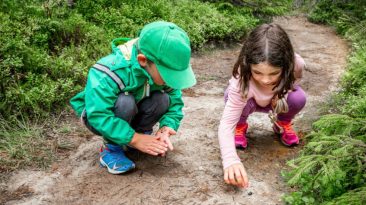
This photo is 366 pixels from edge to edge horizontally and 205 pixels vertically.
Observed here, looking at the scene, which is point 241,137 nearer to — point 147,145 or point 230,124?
point 230,124

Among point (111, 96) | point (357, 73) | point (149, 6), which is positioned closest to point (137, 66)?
point (111, 96)

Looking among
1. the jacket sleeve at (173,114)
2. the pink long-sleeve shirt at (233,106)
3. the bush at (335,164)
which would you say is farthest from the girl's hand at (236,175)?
the jacket sleeve at (173,114)

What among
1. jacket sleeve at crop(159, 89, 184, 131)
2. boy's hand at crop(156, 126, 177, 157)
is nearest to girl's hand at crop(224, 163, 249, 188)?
boy's hand at crop(156, 126, 177, 157)

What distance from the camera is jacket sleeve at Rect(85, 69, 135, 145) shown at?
264 centimetres

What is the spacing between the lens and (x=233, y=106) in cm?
302

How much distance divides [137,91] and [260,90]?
3.27 feet

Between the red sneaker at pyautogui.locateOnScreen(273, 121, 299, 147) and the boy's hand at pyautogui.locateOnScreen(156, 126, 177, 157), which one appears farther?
the red sneaker at pyautogui.locateOnScreen(273, 121, 299, 147)

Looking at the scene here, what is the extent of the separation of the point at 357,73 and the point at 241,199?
2.13 metres

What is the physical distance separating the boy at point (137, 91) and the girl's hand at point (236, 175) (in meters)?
0.52

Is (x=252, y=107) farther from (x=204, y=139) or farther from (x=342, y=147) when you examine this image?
(x=342, y=147)

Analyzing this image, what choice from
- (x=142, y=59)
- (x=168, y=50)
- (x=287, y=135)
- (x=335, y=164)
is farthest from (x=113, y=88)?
(x=287, y=135)

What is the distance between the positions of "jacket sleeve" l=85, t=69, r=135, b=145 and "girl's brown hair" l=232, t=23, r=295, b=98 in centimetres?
98

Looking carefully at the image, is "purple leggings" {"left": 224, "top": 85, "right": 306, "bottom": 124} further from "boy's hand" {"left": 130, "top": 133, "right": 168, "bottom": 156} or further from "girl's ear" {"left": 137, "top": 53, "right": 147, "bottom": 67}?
"girl's ear" {"left": 137, "top": 53, "right": 147, "bottom": 67}

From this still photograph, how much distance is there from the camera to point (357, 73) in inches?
156
